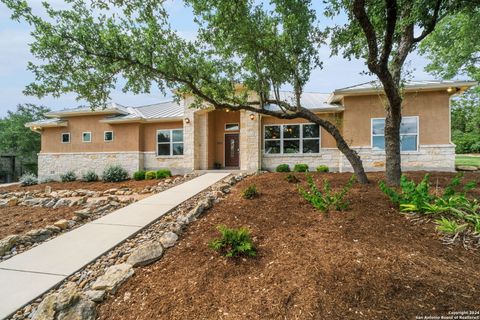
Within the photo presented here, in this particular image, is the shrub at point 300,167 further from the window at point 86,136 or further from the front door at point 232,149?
the window at point 86,136

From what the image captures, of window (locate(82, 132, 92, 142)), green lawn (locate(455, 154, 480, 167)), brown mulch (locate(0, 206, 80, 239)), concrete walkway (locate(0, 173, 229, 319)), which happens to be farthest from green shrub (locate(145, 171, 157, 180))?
green lawn (locate(455, 154, 480, 167))

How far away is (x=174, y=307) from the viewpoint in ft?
7.26

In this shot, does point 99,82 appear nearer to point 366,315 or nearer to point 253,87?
point 253,87

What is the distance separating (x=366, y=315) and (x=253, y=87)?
575cm

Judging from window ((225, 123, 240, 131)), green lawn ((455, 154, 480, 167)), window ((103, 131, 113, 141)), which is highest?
window ((225, 123, 240, 131))

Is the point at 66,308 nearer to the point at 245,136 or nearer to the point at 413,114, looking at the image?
the point at 245,136

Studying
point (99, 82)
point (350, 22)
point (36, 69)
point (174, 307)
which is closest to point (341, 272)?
point (174, 307)

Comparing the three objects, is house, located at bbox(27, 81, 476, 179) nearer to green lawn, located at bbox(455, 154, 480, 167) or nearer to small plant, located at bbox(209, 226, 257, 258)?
green lawn, located at bbox(455, 154, 480, 167)

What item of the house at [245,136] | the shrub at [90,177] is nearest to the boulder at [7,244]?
the house at [245,136]

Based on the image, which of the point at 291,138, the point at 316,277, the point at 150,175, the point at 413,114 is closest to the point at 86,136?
the point at 150,175

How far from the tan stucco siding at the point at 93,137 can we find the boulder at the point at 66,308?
11.6 meters

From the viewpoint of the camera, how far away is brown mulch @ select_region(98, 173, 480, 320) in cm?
207

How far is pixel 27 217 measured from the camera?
→ 215 inches

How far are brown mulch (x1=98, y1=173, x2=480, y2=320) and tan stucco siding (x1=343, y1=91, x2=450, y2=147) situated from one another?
7590mm
